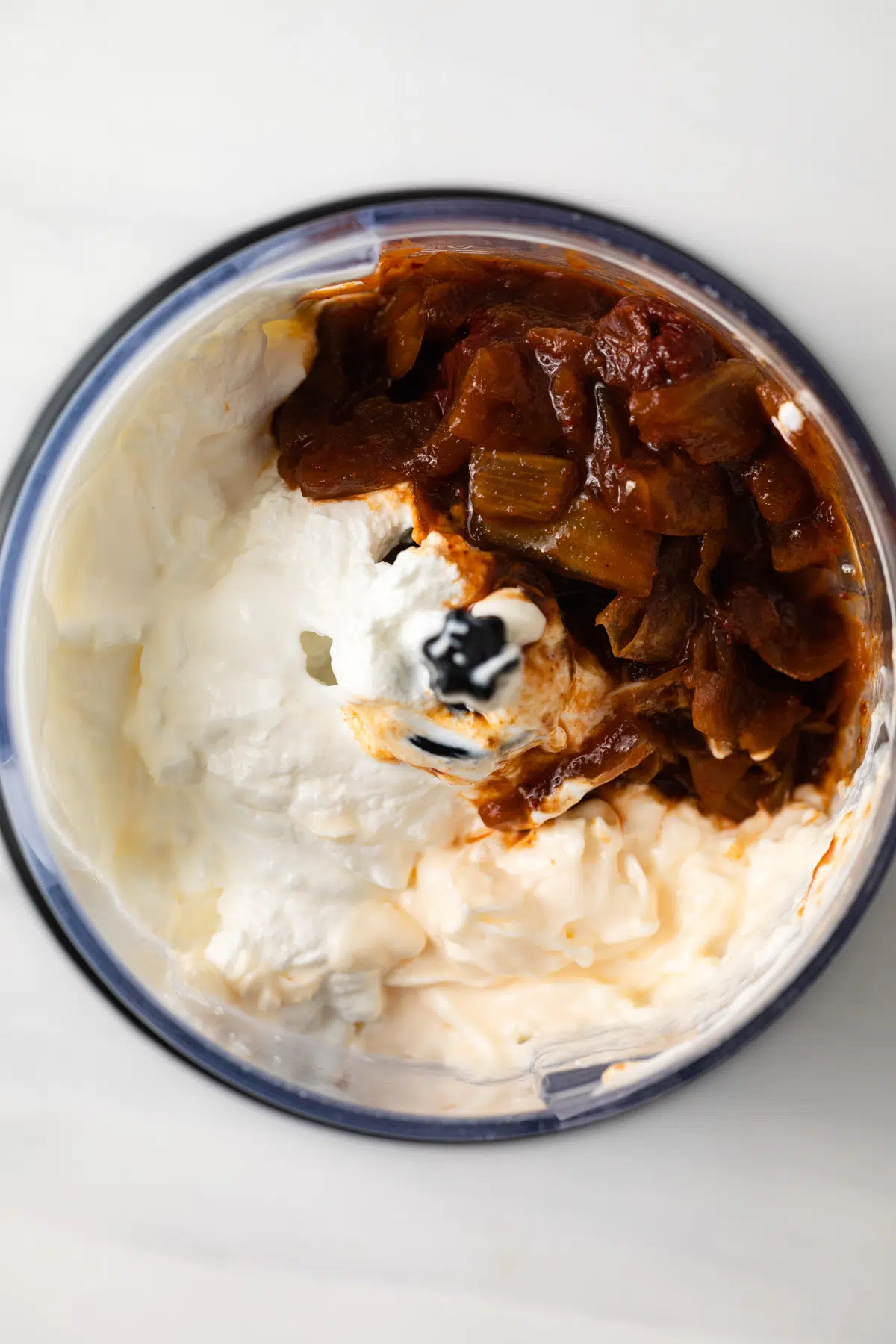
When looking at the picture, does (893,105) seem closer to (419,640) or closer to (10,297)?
(419,640)

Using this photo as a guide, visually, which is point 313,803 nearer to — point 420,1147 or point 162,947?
point 162,947

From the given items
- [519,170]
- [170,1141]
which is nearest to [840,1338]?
[170,1141]

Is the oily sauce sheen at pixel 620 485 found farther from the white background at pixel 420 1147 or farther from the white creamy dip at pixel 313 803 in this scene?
the white background at pixel 420 1147

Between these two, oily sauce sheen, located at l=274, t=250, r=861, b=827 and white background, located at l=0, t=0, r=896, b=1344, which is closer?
oily sauce sheen, located at l=274, t=250, r=861, b=827

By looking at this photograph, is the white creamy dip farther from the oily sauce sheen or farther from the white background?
the white background

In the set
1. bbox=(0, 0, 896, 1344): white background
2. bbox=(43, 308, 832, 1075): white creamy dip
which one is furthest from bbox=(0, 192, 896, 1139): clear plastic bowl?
bbox=(0, 0, 896, 1344): white background

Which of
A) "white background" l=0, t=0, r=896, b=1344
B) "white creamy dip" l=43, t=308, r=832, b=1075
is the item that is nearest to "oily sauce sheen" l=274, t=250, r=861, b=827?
"white creamy dip" l=43, t=308, r=832, b=1075
